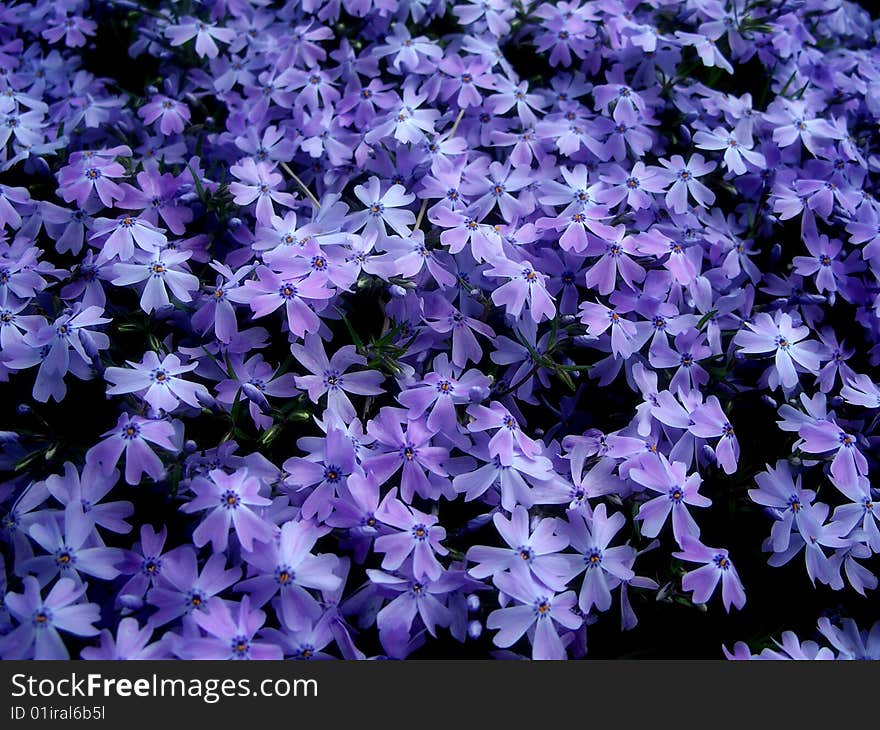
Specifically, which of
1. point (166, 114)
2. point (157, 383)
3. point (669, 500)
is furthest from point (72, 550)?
point (166, 114)

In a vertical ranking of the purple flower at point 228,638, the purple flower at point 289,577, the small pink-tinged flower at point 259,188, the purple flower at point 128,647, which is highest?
the small pink-tinged flower at point 259,188

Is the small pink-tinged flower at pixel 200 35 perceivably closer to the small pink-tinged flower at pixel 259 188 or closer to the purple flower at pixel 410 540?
the small pink-tinged flower at pixel 259 188

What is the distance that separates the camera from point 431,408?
6.43 ft

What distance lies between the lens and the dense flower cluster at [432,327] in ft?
5.74

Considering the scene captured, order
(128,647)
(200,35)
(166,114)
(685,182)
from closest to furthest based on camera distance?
(128,647) < (685,182) < (166,114) < (200,35)

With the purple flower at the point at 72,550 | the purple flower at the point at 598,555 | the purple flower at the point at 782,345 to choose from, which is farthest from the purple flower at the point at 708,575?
the purple flower at the point at 72,550

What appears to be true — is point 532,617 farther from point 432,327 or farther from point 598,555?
point 432,327

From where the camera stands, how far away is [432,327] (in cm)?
206

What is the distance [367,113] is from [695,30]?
1.26 meters

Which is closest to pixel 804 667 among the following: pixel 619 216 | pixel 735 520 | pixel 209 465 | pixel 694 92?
pixel 735 520

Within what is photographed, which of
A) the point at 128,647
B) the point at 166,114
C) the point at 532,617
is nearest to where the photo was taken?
the point at 128,647

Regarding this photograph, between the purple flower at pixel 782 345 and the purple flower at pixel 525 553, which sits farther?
the purple flower at pixel 782 345

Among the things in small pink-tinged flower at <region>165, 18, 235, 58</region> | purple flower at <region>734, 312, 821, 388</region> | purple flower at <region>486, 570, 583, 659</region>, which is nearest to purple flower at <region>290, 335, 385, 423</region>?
purple flower at <region>486, 570, 583, 659</region>

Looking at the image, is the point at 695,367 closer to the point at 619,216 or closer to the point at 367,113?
the point at 619,216
